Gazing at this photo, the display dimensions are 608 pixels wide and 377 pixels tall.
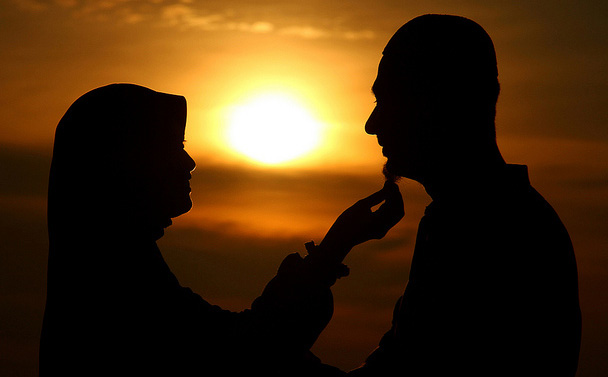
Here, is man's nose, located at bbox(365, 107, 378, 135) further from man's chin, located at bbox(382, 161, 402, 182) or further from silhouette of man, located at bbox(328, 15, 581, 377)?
man's chin, located at bbox(382, 161, 402, 182)

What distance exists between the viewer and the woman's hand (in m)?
5.93

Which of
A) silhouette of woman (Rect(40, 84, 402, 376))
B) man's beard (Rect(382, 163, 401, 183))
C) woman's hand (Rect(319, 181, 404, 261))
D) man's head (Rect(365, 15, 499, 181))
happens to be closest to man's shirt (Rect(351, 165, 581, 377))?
man's head (Rect(365, 15, 499, 181))

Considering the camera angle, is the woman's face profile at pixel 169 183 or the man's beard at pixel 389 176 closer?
the man's beard at pixel 389 176

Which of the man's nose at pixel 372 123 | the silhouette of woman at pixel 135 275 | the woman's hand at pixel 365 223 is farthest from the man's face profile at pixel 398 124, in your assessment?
the silhouette of woman at pixel 135 275

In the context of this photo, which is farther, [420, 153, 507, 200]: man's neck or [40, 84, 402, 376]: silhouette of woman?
[40, 84, 402, 376]: silhouette of woman

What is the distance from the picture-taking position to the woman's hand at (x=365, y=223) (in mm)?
5926

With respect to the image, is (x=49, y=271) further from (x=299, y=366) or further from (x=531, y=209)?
(x=531, y=209)

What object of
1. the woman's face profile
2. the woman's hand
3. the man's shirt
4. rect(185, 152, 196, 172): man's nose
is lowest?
the man's shirt

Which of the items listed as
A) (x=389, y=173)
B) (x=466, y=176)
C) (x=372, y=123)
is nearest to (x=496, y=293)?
(x=466, y=176)

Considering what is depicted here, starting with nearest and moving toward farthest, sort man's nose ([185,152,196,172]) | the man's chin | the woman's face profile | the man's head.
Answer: the man's head, the man's chin, the woman's face profile, man's nose ([185,152,196,172])

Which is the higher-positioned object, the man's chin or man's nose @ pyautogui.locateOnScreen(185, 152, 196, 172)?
man's nose @ pyautogui.locateOnScreen(185, 152, 196, 172)

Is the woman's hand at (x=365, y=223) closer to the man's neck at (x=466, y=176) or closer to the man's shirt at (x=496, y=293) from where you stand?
the man's neck at (x=466, y=176)

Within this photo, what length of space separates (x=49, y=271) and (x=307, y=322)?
1862 millimetres

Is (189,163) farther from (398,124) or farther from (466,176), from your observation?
(466,176)
